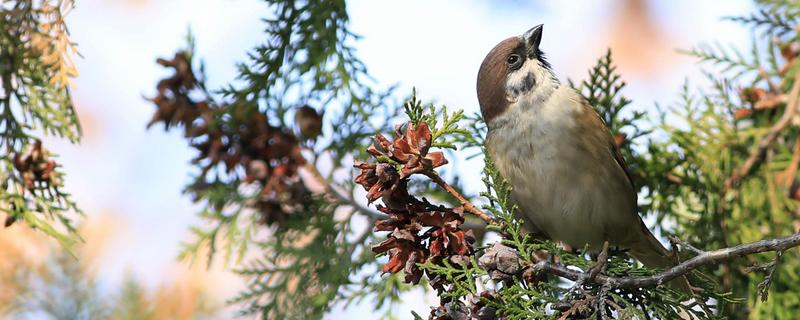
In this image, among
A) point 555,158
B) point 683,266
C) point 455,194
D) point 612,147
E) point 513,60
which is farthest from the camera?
point 513,60

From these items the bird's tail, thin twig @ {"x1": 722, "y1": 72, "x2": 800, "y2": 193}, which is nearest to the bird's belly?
the bird's tail

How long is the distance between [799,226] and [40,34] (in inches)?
89.4

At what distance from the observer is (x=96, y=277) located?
2.73m

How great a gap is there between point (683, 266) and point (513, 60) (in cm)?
129

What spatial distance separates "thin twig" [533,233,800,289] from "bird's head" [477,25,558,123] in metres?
0.98

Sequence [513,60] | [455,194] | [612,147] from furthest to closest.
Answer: [513,60] → [612,147] → [455,194]

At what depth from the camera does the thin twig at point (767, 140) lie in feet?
8.69

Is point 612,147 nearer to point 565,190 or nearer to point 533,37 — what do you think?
point 565,190

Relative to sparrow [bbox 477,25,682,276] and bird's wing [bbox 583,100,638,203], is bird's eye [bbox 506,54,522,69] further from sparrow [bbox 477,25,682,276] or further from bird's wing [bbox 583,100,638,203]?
bird's wing [bbox 583,100,638,203]

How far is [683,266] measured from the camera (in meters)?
1.77

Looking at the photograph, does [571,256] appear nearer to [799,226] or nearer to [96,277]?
[799,226]

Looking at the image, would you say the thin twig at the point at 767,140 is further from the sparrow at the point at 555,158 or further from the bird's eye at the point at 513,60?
the bird's eye at the point at 513,60

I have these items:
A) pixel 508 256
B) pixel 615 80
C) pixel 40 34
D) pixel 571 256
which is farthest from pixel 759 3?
pixel 40 34

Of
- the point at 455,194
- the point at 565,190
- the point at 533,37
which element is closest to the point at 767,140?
the point at 565,190
